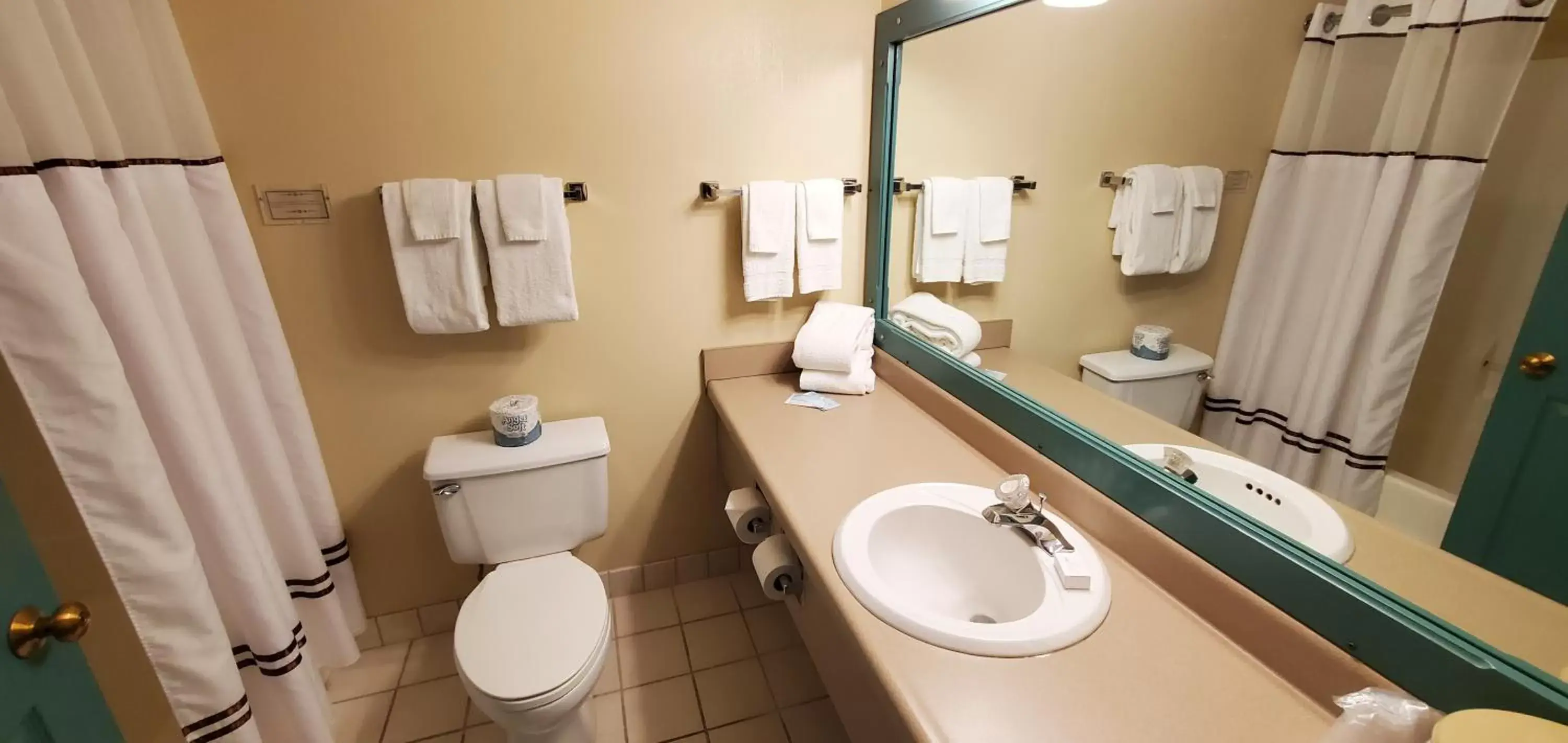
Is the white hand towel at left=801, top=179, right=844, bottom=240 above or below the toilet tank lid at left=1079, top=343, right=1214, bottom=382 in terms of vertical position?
above

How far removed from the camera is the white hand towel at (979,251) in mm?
1580

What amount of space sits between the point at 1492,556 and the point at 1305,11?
0.75 meters

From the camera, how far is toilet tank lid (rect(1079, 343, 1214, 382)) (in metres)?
1.09

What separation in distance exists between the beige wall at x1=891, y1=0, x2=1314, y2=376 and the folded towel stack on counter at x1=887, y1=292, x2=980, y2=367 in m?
0.04

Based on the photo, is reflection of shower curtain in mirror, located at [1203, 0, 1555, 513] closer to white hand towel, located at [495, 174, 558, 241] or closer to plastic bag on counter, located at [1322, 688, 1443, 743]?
plastic bag on counter, located at [1322, 688, 1443, 743]

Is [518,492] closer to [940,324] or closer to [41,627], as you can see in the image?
[41,627]

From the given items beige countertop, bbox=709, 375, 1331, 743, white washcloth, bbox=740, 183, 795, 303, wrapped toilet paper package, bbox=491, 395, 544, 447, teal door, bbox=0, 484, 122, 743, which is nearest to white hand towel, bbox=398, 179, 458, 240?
wrapped toilet paper package, bbox=491, 395, 544, 447

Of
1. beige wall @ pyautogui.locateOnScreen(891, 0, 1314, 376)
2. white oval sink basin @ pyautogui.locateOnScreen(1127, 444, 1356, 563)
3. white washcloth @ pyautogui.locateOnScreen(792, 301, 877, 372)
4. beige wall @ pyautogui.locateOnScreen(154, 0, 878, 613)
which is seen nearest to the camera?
white oval sink basin @ pyautogui.locateOnScreen(1127, 444, 1356, 563)

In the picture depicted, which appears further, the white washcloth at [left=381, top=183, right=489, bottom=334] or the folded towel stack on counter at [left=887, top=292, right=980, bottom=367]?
the folded towel stack on counter at [left=887, top=292, right=980, bottom=367]

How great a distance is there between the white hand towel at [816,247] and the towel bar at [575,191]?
0.56m

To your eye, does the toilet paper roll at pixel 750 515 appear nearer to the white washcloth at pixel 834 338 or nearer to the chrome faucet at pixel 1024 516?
the white washcloth at pixel 834 338

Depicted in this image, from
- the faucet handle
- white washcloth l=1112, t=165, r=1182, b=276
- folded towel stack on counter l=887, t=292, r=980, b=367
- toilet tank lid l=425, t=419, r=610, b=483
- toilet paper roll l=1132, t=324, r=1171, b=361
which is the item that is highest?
white washcloth l=1112, t=165, r=1182, b=276

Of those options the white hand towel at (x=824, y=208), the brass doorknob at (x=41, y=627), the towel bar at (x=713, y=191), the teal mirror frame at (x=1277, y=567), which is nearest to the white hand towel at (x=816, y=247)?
the white hand towel at (x=824, y=208)


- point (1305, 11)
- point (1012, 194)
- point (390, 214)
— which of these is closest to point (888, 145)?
point (1012, 194)
